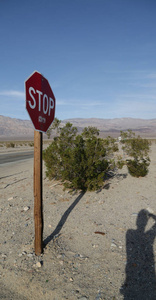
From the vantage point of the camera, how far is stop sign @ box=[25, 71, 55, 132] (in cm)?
300

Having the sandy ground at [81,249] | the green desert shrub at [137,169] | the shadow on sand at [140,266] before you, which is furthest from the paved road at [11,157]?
the shadow on sand at [140,266]

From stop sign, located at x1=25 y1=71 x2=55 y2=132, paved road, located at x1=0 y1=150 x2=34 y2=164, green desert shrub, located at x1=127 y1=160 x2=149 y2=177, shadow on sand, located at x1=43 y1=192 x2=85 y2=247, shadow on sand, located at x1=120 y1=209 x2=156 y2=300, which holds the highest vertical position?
stop sign, located at x1=25 y1=71 x2=55 y2=132

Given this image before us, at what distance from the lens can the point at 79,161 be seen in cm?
706

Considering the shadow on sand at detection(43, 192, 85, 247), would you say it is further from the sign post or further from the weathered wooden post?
the sign post

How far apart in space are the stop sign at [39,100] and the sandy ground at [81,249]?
2373mm

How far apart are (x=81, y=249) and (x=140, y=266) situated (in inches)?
44.6

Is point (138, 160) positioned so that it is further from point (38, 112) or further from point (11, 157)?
point (11, 157)

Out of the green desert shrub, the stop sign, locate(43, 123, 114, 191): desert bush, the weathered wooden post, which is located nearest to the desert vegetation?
locate(43, 123, 114, 191): desert bush

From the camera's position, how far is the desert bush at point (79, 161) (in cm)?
683

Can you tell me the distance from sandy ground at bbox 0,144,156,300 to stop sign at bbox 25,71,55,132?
2.37 m

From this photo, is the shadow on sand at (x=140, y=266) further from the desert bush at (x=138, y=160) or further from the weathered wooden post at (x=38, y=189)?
the desert bush at (x=138, y=160)

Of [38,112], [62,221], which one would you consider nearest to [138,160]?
[62,221]

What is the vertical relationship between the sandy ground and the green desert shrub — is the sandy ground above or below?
below

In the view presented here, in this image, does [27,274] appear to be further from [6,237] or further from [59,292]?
[6,237]
